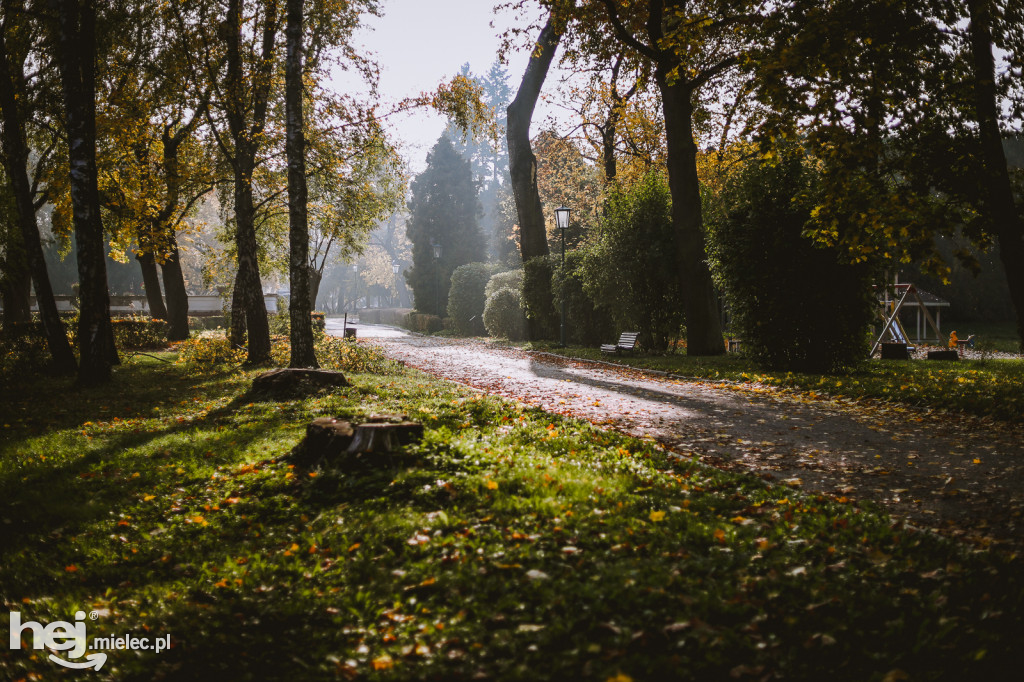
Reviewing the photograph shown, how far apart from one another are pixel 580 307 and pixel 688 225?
6.70 m

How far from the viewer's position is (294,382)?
10.1 m

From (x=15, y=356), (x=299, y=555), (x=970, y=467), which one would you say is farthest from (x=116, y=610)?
(x=15, y=356)

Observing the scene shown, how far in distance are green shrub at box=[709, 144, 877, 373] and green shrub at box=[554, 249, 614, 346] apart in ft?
26.8

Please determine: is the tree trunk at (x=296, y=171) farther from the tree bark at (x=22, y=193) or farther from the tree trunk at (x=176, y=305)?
the tree trunk at (x=176, y=305)

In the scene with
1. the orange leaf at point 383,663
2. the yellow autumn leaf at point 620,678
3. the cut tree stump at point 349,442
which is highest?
the cut tree stump at point 349,442

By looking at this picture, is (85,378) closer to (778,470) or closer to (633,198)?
Answer: (778,470)

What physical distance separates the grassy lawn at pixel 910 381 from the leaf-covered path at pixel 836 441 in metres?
0.50

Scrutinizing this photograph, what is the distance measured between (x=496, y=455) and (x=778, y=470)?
9.05ft

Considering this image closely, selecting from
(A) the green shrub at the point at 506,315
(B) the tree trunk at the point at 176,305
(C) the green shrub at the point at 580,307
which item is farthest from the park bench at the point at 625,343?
(B) the tree trunk at the point at 176,305

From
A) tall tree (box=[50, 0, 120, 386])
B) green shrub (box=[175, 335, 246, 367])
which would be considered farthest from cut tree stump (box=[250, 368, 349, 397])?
green shrub (box=[175, 335, 246, 367])

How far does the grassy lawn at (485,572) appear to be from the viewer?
299 cm

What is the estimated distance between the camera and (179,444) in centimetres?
712

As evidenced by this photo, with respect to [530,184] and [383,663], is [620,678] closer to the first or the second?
[383,663]

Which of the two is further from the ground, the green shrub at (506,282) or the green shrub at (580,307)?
the green shrub at (506,282)
